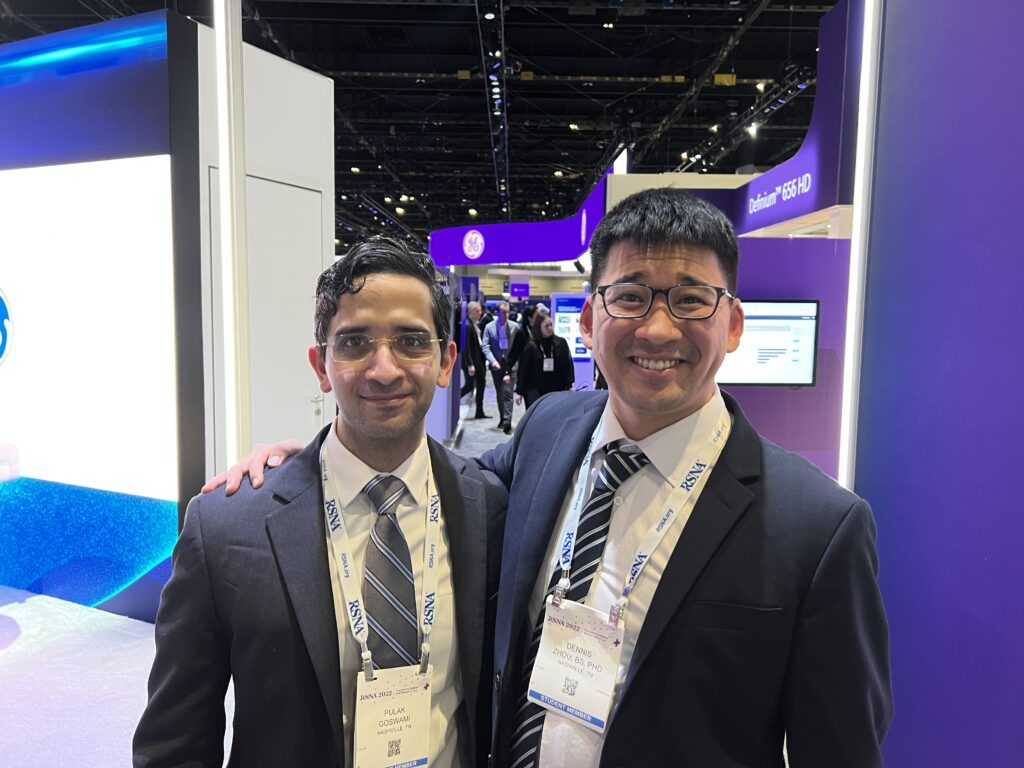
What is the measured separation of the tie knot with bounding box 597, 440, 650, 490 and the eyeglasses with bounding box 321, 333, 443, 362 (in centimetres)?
40

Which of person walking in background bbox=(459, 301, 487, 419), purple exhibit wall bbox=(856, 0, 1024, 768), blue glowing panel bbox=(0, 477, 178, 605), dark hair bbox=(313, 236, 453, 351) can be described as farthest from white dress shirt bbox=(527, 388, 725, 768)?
person walking in background bbox=(459, 301, 487, 419)

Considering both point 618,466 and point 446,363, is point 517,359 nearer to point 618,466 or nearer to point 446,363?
point 446,363

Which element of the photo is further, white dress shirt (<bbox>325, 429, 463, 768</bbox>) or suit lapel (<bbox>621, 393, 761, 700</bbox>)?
white dress shirt (<bbox>325, 429, 463, 768</bbox>)

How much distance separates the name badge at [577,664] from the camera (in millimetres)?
1078

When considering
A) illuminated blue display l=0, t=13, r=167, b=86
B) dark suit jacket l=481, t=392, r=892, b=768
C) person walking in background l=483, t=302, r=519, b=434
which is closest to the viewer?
dark suit jacket l=481, t=392, r=892, b=768

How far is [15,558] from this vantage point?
393 cm

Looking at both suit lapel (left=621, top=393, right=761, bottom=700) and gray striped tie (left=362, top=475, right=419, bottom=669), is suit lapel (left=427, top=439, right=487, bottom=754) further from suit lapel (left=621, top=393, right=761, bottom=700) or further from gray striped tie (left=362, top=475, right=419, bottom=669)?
suit lapel (left=621, top=393, right=761, bottom=700)

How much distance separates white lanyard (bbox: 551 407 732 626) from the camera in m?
1.10

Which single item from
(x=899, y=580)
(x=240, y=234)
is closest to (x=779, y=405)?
(x=899, y=580)

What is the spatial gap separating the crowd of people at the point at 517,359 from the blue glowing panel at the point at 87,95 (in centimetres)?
301

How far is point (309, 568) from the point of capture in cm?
114

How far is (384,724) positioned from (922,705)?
56.4 inches

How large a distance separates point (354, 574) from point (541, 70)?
10.1m

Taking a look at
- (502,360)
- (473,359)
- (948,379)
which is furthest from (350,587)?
(502,360)
